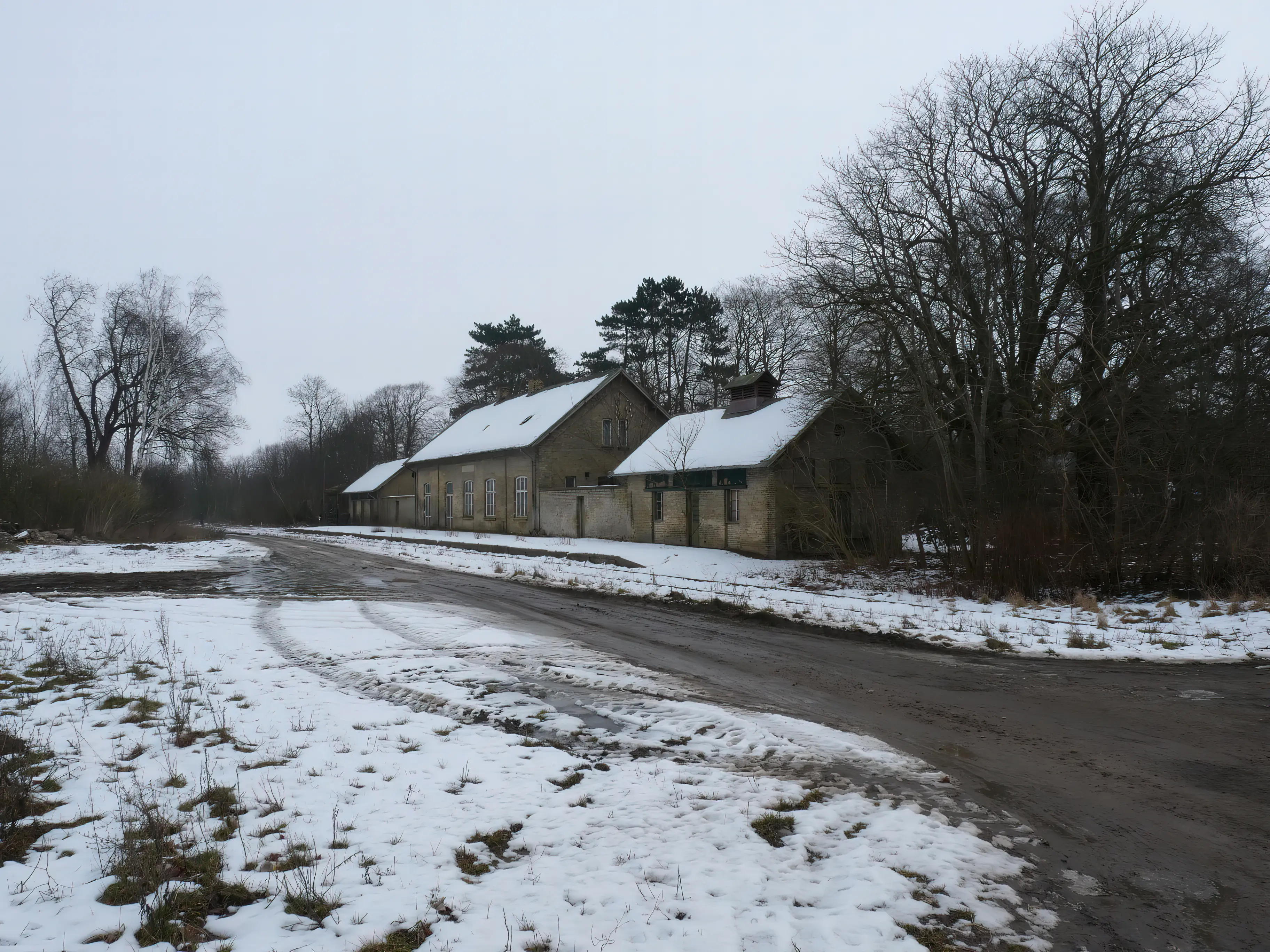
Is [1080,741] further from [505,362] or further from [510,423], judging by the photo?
[505,362]

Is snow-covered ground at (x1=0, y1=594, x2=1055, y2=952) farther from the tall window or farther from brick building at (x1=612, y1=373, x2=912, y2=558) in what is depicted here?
the tall window

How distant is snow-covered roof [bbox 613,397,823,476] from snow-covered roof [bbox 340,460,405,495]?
91.9 feet

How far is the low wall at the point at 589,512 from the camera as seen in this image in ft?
104

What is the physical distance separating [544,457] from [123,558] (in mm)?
18585

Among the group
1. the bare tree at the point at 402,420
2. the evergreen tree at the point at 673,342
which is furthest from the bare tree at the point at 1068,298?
the bare tree at the point at 402,420

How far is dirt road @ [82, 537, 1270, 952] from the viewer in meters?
3.82

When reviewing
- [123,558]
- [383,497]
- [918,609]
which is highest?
[383,497]

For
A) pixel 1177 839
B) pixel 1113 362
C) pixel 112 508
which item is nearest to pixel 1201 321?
pixel 1113 362

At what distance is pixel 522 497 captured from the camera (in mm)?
38469

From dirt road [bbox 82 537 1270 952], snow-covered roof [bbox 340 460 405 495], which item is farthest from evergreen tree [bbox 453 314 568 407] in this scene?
dirt road [bbox 82 537 1270 952]

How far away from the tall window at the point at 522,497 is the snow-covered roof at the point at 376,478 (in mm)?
18369

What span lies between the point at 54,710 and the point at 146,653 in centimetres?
254

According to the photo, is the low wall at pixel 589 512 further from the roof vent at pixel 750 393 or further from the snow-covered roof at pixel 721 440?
the roof vent at pixel 750 393

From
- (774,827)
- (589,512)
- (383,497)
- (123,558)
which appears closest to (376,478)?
(383,497)
